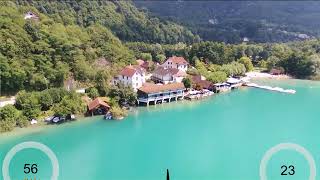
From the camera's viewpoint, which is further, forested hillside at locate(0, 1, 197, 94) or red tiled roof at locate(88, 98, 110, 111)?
forested hillside at locate(0, 1, 197, 94)

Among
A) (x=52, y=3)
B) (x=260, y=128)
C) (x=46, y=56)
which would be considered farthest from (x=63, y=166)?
(x=52, y=3)

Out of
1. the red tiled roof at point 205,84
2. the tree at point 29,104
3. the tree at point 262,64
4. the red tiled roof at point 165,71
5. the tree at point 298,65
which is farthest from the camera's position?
the tree at point 262,64

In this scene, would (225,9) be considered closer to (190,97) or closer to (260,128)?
(190,97)

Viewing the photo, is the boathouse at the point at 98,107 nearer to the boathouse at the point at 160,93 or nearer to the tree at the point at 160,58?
the boathouse at the point at 160,93

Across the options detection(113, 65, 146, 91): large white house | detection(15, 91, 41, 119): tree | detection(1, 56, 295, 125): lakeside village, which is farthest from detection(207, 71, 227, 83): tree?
detection(15, 91, 41, 119): tree

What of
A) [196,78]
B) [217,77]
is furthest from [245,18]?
[196,78]

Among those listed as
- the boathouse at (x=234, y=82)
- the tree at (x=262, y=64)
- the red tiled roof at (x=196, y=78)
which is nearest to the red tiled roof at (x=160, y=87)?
the red tiled roof at (x=196, y=78)

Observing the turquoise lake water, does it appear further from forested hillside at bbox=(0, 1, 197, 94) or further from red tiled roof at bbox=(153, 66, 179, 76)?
forested hillside at bbox=(0, 1, 197, 94)
